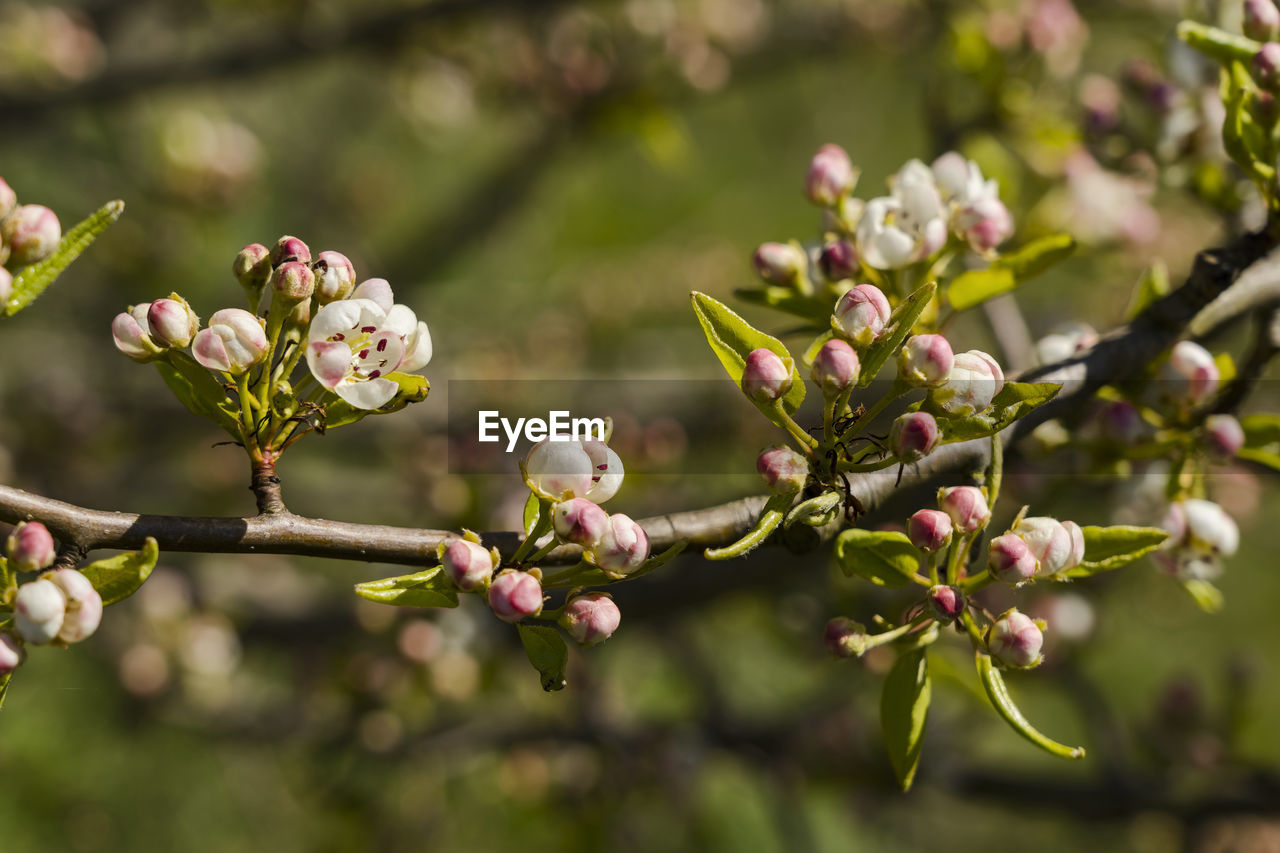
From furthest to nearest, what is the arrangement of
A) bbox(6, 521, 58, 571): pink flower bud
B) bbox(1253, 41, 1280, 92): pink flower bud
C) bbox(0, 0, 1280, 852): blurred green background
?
bbox(0, 0, 1280, 852): blurred green background < bbox(1253, 41, 1280, 92): pink flower bud < bbox(6, 521, 58, 571): pink flower bud

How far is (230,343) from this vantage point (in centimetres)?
91

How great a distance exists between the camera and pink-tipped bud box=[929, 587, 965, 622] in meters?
0.94

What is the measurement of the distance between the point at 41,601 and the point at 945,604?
2.50ft

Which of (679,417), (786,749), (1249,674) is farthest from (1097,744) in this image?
(679,417)

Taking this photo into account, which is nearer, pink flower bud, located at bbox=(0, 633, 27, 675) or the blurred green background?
pink flower bud, located at bbox=(0, 633, 27, 675)

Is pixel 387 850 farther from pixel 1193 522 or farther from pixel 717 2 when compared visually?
pixel 717 2

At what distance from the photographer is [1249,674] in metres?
2.01

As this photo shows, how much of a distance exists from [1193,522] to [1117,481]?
191 millimetres

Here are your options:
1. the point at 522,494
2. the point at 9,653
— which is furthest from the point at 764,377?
the point at 522,494

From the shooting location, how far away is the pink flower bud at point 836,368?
90 centimetres

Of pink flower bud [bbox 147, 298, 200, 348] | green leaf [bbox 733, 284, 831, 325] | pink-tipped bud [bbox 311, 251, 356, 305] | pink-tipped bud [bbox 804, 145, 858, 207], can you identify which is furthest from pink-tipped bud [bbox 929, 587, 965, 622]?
pink flower bud [bbox 147, 298, 200, 348]

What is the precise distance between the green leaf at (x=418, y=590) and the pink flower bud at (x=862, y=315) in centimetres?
42

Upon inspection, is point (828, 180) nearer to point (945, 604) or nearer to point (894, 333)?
point (894, 333)

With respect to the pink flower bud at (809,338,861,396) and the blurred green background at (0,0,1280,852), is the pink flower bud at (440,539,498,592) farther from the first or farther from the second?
the blurred green background at (0,0,1280,852)
